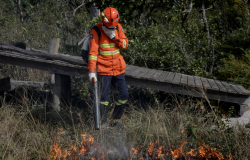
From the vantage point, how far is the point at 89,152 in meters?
2.98

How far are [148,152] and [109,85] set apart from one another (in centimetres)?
122

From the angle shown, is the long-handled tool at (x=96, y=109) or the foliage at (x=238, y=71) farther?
the foliage at (x=238, y=71)

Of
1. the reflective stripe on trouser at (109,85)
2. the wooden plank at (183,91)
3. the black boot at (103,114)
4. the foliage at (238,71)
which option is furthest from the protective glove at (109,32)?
the foliage at (238,71)

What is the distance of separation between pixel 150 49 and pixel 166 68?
0.65 metres

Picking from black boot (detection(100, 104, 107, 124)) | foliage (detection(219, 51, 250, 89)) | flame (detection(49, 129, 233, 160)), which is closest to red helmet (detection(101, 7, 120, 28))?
black boot (detection(100, 104, 107, 124))

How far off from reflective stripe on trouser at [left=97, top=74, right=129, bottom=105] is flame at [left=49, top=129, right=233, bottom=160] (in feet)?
2.64

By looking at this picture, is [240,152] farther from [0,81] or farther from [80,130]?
[0,81]

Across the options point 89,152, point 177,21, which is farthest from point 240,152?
point 177,21

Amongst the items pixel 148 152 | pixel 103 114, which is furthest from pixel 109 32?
pixel 148 152

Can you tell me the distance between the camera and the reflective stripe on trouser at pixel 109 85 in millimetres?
3679

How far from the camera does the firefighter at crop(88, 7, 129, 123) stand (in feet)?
11.3

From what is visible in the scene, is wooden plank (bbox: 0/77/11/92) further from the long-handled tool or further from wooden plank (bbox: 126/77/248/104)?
the long-handled tool

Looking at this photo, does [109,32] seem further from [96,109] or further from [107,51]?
[96,109]

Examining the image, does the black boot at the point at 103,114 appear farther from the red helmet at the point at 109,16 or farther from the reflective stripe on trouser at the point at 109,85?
the red helmet at the point at 109,16
